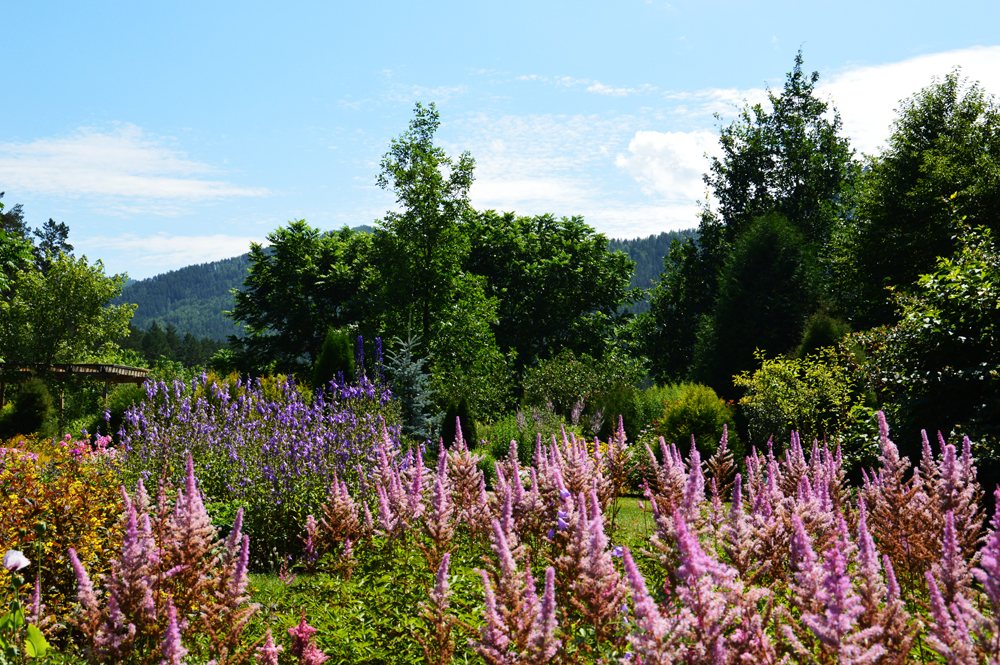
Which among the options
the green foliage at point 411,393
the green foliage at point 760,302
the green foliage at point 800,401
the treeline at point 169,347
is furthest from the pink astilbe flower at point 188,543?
the treeline at point 169,347

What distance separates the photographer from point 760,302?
19109 mm

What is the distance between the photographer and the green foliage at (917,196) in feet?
61.2

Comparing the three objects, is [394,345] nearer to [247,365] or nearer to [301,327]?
[301,327]

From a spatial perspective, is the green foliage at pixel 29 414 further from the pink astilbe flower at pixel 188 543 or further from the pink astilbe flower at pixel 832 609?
the pink astilbe flower at pixel 832 609

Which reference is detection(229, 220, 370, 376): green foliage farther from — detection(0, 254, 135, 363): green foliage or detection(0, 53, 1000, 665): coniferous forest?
detection(0, 254, 135, 363): green foliage

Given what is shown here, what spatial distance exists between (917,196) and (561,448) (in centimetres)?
1926

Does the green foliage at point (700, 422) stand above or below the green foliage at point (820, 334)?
below

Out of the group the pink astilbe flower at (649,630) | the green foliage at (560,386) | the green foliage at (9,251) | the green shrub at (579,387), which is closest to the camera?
the pink astilbe flower at (649,630)

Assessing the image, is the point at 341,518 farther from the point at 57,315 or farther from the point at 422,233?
the point at 57,315

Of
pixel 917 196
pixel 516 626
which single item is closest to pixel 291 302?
pixel 917 196

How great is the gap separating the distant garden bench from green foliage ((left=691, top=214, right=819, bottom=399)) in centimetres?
1994

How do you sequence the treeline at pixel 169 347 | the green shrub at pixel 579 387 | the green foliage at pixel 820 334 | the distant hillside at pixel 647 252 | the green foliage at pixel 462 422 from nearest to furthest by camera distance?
the green foliage at pixel 462 422 < the green foliage at pixel 820 334 < the green shrub at pixel 579 387 < the treeline at pixel 169 347 < the distant hillside at pixel 647 252

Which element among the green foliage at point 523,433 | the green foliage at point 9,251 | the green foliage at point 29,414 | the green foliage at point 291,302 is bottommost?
the green foliage at point 523,433

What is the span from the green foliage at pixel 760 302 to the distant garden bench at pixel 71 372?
65.4 ft
